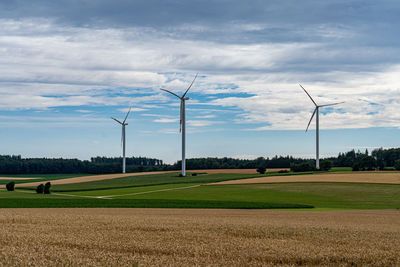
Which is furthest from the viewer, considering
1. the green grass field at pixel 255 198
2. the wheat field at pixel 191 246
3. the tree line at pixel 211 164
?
the tree line at pixel 211 164

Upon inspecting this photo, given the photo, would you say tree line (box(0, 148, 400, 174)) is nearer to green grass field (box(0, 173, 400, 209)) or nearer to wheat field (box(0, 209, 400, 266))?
green grass field (box(0, 173, 400, 209))

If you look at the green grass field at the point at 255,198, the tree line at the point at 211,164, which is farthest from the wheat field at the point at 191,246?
the tree line at the point at 211,164

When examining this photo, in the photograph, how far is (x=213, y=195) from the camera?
68.1 m

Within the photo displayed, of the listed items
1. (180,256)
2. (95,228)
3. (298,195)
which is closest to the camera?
(180,256)

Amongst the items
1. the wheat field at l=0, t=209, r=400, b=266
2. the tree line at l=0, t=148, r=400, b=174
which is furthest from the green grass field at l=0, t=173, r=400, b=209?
the tree line at l=0, t=148, r=400, b=174

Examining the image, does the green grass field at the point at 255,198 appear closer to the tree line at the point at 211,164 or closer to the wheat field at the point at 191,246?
the wheat field at the point at 191,246

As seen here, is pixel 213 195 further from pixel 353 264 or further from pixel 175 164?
pixel 175 164

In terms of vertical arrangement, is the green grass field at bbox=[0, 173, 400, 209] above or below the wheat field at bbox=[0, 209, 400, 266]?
below

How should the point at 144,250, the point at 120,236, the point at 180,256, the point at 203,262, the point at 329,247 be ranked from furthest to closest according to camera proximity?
the point at 120,236 < the point at 329,247 < the point at 144,250 < the point at 180,256 < the point at 203,262

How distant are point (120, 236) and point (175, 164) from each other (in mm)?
142664

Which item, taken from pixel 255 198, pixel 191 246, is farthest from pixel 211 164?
pixel 191 246

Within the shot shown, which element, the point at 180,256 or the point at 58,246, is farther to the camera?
the point at 58,246

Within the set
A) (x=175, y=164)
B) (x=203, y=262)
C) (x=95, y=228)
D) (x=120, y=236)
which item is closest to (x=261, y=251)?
(x=203, y=262)

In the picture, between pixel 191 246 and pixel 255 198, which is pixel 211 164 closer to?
pixel 255 198
